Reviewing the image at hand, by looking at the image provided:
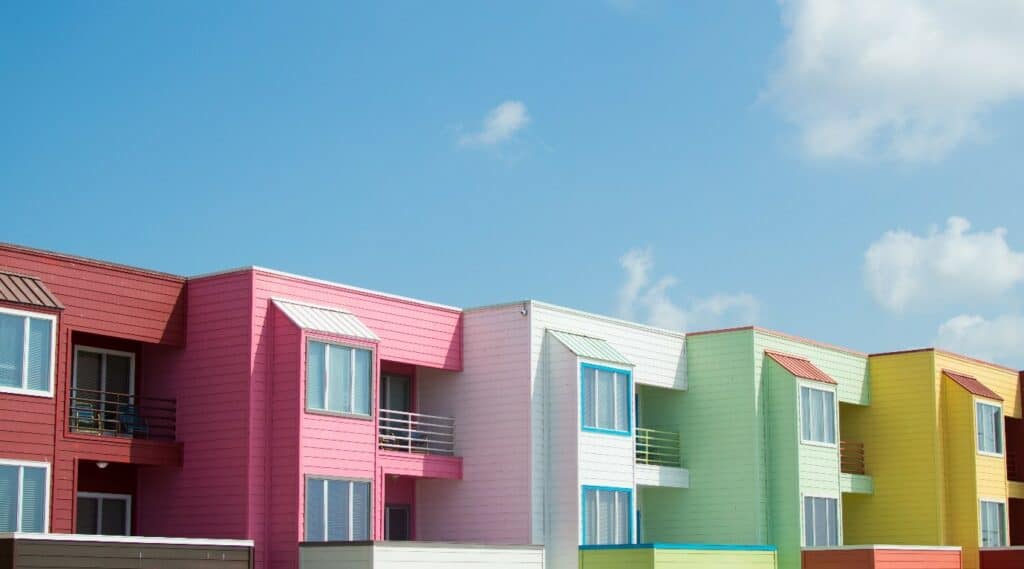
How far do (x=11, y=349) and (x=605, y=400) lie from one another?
14.8 metres

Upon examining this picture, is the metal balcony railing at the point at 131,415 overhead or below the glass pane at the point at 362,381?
below

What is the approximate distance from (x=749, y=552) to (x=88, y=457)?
54.2ft

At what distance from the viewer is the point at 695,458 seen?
135 feet

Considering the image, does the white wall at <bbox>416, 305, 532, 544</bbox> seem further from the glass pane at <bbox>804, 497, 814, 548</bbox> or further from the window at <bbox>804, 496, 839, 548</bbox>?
the window at <bbox>804, 496, 839, 548</bbox>

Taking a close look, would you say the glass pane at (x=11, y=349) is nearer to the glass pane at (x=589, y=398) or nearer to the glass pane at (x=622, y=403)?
the glass pane at (x=589, y=398)

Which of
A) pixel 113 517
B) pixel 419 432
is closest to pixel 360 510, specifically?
pixel 419 432

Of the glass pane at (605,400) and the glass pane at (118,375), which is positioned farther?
the glass pane at (605,400)

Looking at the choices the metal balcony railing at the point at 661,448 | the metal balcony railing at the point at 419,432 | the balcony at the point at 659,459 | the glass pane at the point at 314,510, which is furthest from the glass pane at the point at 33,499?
the metal balcony railing at the point at 661,448

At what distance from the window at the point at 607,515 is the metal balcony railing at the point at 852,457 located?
11.2 meters

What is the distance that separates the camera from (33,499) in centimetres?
2780

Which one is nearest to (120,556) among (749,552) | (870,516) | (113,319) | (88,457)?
(88,457)

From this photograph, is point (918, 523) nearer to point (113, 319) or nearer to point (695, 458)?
point (695, 458)

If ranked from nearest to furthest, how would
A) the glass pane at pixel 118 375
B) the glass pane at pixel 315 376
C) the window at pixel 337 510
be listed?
Result: the window at pixel 337 510, the glass pane at pixel 315 376, the glass pane at pixel 118 375

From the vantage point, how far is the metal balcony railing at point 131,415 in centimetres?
3139
